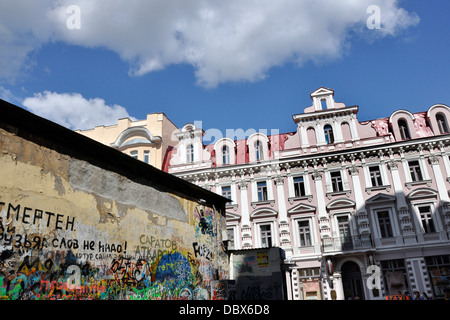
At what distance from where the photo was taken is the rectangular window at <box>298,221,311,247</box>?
23375 mm

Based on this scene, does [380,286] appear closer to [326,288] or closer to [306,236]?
[326,288]

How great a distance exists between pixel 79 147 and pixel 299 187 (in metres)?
18.6

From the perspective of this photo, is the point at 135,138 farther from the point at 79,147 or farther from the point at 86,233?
the point at 86,233

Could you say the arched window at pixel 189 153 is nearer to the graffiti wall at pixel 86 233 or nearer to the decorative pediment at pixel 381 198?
the decorative pediment at pixel 381 198

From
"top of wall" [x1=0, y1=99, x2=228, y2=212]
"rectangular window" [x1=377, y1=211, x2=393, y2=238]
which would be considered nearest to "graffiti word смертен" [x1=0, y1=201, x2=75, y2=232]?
"top of wall" [x1=0, y1=99, x2=228, y2=212]

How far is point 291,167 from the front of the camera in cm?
2525

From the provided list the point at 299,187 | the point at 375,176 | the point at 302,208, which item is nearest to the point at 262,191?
the point at 299,187

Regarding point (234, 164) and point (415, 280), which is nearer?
point (415, 280)

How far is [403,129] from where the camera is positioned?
25062 mm

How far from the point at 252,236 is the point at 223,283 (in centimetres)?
1166

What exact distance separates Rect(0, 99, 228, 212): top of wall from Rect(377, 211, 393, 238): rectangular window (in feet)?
51.4

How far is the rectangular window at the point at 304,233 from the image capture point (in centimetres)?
2338

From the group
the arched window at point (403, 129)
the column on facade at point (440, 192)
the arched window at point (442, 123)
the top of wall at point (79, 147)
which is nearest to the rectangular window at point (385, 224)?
the column on facade at point (440, 192)

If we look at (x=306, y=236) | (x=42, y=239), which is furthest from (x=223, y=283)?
(x=306, y=236)
